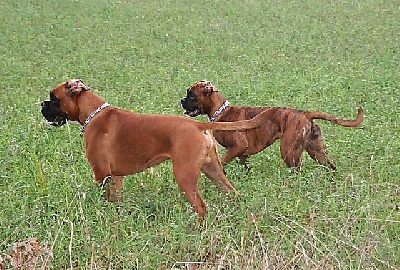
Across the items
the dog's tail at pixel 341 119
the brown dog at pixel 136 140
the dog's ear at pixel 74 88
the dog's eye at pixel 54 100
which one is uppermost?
the dog's ear at pixel 74 88

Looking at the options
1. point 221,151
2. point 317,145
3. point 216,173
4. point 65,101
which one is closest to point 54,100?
point 65,101

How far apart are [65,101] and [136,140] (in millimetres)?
896

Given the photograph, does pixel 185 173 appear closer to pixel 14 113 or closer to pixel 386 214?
pixel 386 214

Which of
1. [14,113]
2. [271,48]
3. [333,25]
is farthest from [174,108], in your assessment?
[333,25]

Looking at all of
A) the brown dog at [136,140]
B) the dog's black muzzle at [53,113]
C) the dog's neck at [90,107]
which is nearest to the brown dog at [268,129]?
the brown dog at [136,140]

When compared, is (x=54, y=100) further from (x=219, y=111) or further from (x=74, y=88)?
(x=219, y=111)

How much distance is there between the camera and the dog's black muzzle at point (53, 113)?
239 inches

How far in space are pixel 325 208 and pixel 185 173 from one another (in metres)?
1.11

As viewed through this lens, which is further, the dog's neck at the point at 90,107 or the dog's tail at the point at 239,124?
the dog's neck at the point at 90,107

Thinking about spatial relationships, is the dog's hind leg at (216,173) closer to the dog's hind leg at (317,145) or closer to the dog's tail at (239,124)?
A: the dog's tail at (239,124)

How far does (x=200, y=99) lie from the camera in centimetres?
752

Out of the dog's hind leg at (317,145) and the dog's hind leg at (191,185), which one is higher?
the dog's hind leg at (191,185)

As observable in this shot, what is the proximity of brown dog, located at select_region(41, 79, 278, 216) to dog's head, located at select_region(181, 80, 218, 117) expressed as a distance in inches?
69.9

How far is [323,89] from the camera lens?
34.9 ft
